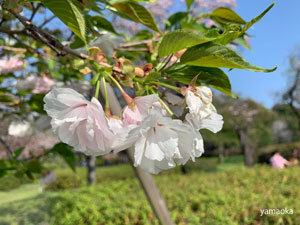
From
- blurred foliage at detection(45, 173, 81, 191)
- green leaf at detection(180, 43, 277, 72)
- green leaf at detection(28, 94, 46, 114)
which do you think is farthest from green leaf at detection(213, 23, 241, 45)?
blurred foliage at detection(45, 173, 81, 191)

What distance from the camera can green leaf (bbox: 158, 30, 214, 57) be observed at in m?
0.29

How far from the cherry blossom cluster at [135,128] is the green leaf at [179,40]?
0.18 feet

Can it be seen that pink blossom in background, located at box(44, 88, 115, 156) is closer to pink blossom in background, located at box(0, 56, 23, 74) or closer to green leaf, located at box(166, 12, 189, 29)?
green leaf, located at box(166, 12, 189, 29)

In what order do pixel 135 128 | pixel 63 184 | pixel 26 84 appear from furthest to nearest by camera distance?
1. pixel 63 184
2. pixel 26 84
3. pixel 135 128

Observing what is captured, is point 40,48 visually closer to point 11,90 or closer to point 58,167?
point 11,90

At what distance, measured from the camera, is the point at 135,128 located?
278 mm

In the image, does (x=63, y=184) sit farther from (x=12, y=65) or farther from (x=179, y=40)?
(x=179, y=40)

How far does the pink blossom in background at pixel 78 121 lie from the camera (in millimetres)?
293

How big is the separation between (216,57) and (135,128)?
12cm

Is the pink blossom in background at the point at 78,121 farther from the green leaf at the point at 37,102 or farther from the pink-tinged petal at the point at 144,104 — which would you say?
the green leaf at the point at 37,102

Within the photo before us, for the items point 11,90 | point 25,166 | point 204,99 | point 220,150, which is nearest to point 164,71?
point 204,99

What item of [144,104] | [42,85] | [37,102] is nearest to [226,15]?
[144,104]

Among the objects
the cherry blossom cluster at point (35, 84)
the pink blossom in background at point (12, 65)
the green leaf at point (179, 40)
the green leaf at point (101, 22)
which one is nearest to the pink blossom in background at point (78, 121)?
the green leaf at point (179, 40)

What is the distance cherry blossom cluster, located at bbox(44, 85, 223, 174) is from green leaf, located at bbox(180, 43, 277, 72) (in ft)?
0.12
